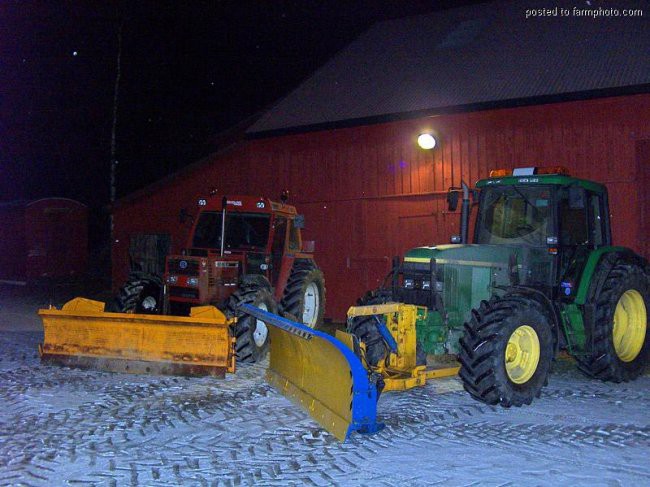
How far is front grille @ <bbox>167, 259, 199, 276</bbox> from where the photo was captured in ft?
34.7

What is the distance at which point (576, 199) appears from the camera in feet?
27.3

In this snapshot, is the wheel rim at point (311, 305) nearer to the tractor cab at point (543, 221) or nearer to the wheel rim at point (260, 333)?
the wheel rim at point (260, 333)

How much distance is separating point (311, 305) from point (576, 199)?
5.71 m

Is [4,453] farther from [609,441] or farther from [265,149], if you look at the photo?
[265,149]

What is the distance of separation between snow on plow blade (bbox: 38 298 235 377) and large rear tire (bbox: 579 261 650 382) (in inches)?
169

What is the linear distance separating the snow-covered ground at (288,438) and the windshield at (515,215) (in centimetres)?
182

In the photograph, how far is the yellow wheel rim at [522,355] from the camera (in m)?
7.53

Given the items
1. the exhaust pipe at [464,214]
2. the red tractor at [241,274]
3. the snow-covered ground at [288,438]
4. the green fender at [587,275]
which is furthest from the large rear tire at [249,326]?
the green fender at [587,275]

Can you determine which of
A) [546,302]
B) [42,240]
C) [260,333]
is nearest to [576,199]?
[546,302]

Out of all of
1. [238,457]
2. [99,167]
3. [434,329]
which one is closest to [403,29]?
[434,329]

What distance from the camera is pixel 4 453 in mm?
5855

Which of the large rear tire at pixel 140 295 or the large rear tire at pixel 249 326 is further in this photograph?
the large rear tire at pixel 140 295

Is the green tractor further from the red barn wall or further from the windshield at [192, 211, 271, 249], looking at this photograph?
the windshield at [192, 211, 271, 249]

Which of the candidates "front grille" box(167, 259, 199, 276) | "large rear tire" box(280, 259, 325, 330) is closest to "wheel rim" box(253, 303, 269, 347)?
"large rear tire" box(280, 259, 325, 330)
